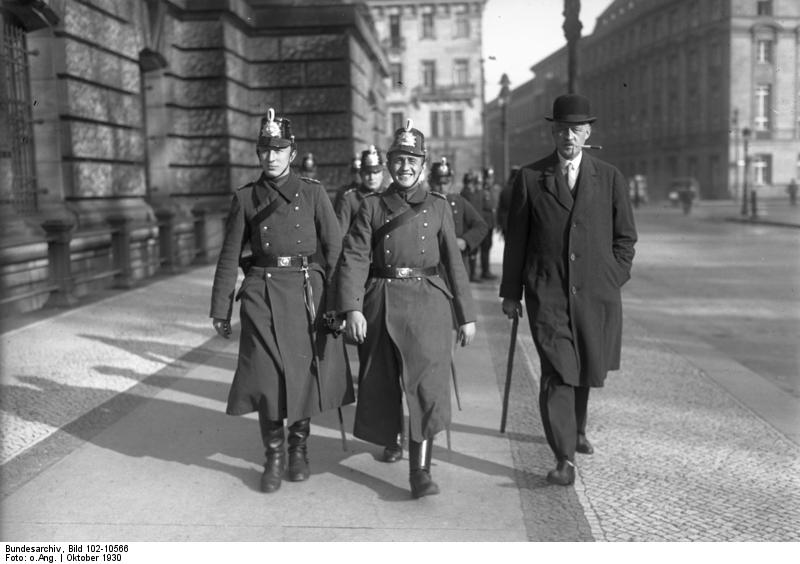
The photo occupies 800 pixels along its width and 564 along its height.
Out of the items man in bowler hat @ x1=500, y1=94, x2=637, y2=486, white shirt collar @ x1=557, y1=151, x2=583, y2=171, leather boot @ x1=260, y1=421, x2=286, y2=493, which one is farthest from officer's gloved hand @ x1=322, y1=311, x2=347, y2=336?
white shirt collar @ x1=557, y1=151, x2=583, y2=171

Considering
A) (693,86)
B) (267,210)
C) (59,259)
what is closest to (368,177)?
(267,210)

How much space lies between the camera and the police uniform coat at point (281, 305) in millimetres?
4668

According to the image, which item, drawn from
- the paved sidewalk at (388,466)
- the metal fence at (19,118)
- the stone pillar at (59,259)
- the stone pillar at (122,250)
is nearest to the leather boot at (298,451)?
the paved sidewalk at (388,466)

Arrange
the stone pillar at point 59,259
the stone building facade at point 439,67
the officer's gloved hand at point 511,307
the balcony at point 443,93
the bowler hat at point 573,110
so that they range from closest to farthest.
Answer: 1. the bowler hat at point 573,110
2. the officer's gloved hand at point 511,307
3. the stone pillar at point 59,259
4. the stone building facade at point 439,67
5. the balcony at point 443,93

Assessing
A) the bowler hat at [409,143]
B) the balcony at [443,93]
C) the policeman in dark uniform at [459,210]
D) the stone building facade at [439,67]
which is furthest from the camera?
the balcony at [443,93]

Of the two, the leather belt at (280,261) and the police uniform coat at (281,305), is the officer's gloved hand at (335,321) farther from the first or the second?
the leather belt at (280,261)

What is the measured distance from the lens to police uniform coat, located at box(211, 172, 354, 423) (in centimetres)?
467

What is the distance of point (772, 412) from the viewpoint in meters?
6.00

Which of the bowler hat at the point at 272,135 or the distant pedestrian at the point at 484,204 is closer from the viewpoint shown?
the bowler hat at the point at 272,135

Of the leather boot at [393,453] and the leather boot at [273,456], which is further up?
the leather boot at [273,456]

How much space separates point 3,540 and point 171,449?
69.5 inches

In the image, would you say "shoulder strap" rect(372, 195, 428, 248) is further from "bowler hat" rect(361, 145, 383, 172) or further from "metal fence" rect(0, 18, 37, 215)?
"metal fence" rect(0, 18, 37, 215)

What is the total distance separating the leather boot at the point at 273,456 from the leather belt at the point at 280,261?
825mm

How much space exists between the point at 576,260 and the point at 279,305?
5.10ft
